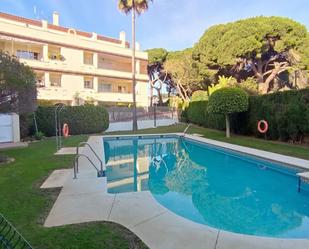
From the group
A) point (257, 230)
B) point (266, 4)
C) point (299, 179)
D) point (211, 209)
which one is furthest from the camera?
point (266, 4)

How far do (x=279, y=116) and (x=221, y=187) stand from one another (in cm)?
742

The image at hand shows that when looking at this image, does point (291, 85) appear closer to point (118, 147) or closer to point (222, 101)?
point (222, 101)

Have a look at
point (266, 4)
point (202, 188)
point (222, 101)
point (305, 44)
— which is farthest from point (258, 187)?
point (305, 44)

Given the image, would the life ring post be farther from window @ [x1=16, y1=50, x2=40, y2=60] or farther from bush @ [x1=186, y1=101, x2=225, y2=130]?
window @ [x1=16, y1=50, x2=40, y2=60]

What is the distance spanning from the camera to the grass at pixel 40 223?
3826mm

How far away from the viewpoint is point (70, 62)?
33188 mm

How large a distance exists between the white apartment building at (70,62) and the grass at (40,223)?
22.9 metres

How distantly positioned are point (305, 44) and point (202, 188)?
2741 centimetres

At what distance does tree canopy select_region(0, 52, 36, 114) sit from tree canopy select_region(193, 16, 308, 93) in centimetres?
2417

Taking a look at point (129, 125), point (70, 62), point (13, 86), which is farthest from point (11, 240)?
point (70, 62)

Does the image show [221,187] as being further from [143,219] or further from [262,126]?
[262,126]

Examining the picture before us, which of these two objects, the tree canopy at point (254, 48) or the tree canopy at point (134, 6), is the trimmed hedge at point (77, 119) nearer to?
the tree canopy at point (134, 6)

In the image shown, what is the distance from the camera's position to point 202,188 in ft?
26.6

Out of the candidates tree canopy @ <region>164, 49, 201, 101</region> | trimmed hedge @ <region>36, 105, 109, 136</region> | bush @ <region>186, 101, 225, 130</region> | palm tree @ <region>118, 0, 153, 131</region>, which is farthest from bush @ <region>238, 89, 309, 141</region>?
tree canopy @ <region>164, 49, 201, 101</region>
